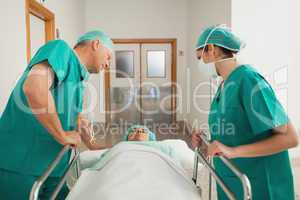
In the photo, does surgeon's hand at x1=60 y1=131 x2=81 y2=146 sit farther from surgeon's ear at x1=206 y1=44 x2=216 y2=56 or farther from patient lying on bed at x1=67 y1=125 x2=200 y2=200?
surgeon's ear at x1=206 y1=44 x2=216 y2=56

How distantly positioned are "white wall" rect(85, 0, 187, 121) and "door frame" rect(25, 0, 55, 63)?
2167 millimetres

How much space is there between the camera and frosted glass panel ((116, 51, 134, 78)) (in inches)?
230

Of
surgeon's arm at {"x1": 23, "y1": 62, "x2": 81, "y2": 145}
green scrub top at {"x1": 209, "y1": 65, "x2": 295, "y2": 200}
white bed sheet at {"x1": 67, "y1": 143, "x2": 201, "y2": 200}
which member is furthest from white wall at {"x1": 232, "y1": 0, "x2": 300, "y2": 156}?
surgeon's arm at {"x1": 23, "y1": 62, "x2": 81, "y2": 145}

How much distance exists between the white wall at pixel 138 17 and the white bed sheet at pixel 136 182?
14.5 feet

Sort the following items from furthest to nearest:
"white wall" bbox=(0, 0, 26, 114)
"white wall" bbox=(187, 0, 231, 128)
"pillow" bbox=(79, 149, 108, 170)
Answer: "white wall" bbox=(187, 0, 231, 128), "pillow" bbox=(79, 149, 108, 170), "white wall" bbox=(0, 0, 26, 114)

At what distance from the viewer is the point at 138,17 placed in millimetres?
5707

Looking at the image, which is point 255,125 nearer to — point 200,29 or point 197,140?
point 197,140

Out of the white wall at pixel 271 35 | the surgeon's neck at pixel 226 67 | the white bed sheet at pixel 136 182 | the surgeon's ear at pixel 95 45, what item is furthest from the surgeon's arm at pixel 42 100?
the white wall at pixel 271 35

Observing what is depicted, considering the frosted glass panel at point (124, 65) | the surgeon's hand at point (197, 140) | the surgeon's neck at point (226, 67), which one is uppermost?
the frosted glass panel at point (124, 65)

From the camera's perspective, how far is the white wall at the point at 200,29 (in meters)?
3.56

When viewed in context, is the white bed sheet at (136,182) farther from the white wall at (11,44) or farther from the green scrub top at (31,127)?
the white wall at (11,44)

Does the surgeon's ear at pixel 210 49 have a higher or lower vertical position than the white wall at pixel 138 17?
lower

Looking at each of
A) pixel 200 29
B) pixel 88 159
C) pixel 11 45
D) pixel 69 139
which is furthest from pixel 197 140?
pixel 200 29

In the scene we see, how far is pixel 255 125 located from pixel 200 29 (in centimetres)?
367
